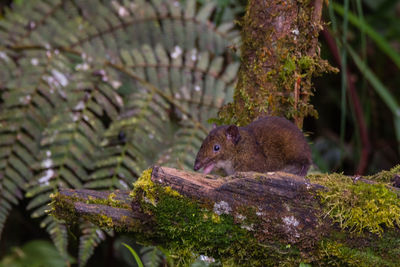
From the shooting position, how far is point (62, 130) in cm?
337

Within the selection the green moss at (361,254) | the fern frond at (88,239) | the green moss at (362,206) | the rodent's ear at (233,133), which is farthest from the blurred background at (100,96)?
the green moss at (361,254)

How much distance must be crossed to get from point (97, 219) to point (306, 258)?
81cm

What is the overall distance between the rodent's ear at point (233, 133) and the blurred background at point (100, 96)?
80cm

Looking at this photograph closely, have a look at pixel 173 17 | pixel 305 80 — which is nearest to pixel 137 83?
pixel 173 17

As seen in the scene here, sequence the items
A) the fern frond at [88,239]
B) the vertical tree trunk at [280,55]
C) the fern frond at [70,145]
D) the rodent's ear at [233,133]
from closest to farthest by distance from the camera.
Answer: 1. the vertical tree trunk at [280,55]
2. the rodent's ear at [233,133]
3. the fern frond at [88,239]
4. the fern frond at [70,145]

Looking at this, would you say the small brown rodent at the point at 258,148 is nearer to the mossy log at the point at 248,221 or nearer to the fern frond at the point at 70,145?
the mossy log at the point at 248,221

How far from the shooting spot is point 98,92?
354 centimetres

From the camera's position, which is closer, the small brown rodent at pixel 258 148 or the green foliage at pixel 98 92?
the small brown rodent at pixel 258 148

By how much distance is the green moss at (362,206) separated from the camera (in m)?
1.72

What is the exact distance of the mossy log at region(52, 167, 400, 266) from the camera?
1724 mm

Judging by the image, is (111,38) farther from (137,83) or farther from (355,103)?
(355,103)

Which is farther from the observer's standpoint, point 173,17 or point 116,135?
point 173,17

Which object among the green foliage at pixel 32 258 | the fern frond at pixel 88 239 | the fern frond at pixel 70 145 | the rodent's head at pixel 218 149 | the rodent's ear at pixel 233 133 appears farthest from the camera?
the fern frond at pixel 70 145

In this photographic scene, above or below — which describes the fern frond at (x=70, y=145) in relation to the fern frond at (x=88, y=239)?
above
